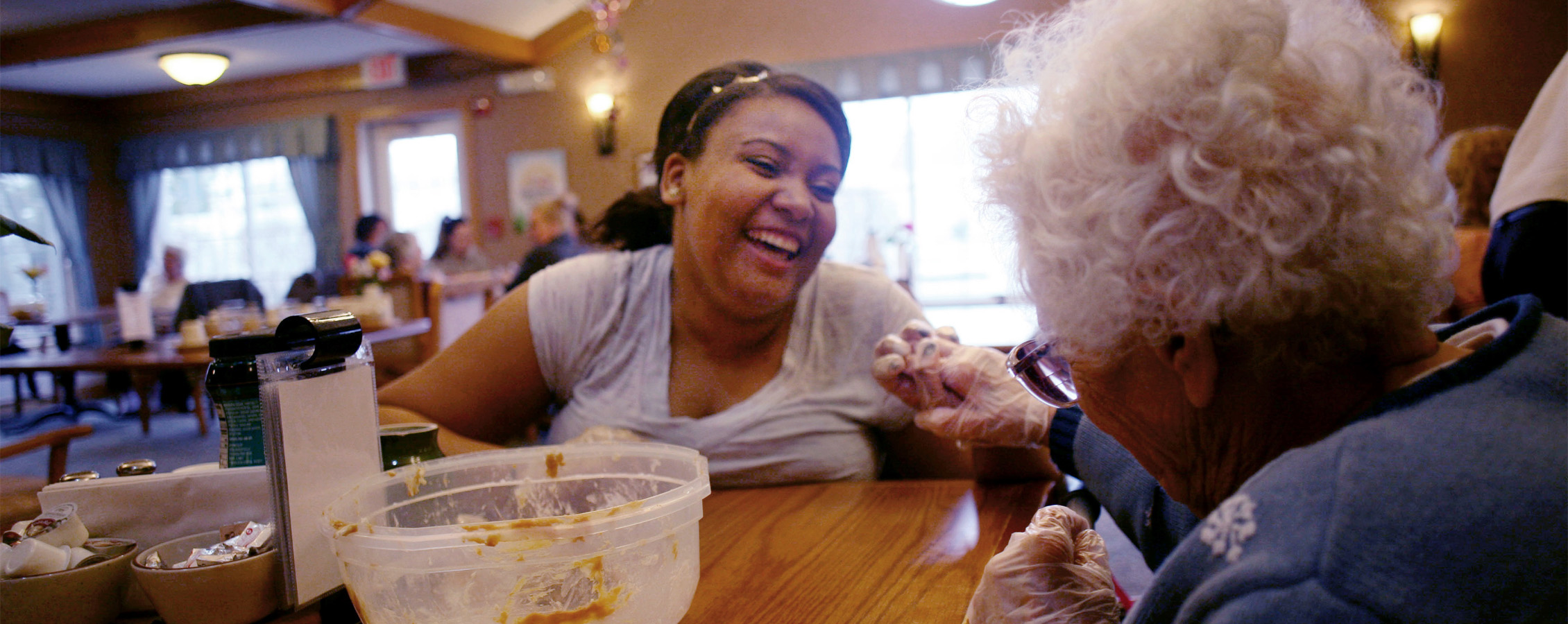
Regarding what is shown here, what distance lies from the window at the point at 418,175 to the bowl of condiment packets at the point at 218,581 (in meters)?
6.64

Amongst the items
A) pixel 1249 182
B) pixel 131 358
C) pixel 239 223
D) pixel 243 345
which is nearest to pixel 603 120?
pixel 131 358

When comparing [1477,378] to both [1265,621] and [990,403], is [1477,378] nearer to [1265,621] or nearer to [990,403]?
[1265,621]

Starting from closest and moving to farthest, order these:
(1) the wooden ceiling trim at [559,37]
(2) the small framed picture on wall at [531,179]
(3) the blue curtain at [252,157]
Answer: (1) the wooden ceiling trim at [559,37]
(2) the small framed picture on wall at [531,179]
(3) the blue curtain at [252,157]

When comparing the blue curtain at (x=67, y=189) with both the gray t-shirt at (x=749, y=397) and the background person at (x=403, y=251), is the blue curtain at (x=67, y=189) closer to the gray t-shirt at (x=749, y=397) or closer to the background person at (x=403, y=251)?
the background person at (x=403, y=251)

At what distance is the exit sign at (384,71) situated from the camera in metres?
6.70

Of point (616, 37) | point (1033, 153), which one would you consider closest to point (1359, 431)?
point (1033, 153)

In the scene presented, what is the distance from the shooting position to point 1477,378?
490 mm

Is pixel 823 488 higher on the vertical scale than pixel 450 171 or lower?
lower

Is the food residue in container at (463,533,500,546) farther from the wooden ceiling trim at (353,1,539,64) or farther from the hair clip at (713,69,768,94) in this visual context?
the wooden ceiling trim at (353,1,539,64)

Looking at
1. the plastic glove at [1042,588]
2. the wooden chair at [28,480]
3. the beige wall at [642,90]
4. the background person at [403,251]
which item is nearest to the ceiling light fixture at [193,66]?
the beige wall at [642,90]

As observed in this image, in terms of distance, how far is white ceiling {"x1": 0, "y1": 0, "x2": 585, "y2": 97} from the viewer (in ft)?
18.2

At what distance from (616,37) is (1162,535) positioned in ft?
12.7

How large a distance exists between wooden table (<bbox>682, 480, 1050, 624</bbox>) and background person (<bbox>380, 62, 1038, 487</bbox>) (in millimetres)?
194

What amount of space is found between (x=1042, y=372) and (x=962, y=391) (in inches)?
12.5
